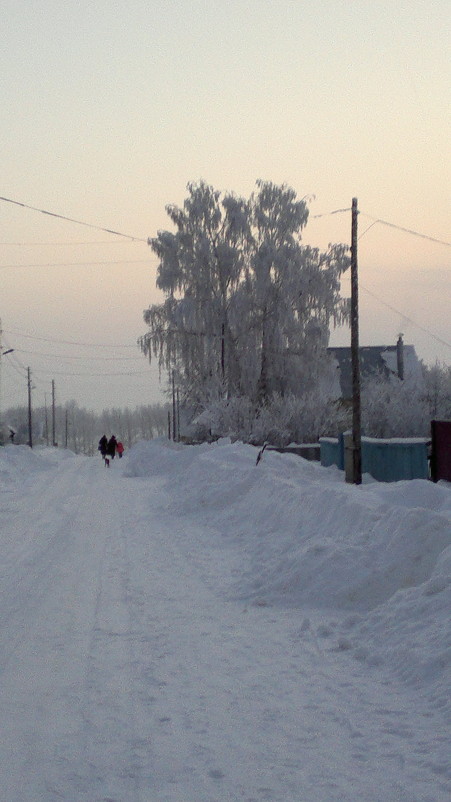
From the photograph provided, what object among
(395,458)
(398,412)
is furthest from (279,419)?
(395,458)

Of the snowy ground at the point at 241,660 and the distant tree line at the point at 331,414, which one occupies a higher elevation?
the distant tree line at the point at 331,414

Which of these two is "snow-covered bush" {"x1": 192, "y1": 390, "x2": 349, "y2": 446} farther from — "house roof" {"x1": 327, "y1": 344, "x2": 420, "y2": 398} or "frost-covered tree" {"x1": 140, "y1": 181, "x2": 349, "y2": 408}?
"house roof" {"x1": 327, "y1": 344, "x2": 420, "y2": 398}

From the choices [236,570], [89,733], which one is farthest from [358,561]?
[89,733]

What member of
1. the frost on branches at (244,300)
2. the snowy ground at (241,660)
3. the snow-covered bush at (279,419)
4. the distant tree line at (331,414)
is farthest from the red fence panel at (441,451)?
the frost on branches at (244,300)

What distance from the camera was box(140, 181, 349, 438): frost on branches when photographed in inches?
1420

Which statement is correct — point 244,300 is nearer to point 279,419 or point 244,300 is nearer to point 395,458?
point 279,419

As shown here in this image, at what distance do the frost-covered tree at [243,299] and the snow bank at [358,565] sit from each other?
21113mm

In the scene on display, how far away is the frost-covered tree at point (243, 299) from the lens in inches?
1420

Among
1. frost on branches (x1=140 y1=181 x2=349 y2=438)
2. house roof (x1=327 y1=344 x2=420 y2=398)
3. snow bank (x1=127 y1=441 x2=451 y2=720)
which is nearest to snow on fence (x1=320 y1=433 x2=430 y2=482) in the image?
snow bank (x1=127 y1=441 x2=451 y2=720)

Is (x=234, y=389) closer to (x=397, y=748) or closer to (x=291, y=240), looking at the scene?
(x=291, y=240)

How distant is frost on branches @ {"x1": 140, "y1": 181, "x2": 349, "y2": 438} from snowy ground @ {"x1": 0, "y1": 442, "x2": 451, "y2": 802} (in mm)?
23539

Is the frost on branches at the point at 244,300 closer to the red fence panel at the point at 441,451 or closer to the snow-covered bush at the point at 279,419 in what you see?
the snow-covered bush at the point at 279,419

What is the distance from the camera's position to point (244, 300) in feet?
120

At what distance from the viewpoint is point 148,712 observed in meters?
5.18
